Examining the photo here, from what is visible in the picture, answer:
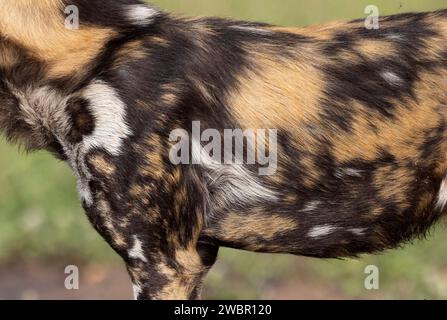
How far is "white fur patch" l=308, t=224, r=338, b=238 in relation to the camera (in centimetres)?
367

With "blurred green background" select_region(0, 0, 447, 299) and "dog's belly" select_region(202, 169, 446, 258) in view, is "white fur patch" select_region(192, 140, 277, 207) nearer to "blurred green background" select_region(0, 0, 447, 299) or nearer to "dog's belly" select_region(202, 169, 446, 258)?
"dog's belly" select_region(202, 169, 446, 258)

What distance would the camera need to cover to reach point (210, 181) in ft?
11.8

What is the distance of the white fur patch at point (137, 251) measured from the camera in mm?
3479

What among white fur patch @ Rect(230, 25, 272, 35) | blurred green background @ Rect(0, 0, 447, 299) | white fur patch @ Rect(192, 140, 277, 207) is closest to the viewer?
white fur patch @ Rect(192, 140, 277, 207)

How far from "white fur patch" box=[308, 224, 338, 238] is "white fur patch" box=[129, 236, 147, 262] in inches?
25.1

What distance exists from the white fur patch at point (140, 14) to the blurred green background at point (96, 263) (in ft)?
7.17

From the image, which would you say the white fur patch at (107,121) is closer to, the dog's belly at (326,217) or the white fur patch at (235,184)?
the white fur patch at (235,184)

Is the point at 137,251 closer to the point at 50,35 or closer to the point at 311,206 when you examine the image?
the point at 311,206

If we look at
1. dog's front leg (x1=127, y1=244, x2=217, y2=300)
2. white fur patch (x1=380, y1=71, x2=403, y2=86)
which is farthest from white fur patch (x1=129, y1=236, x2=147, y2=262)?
white fur patch (x1=380, y1=71, x2=403, y2=86)

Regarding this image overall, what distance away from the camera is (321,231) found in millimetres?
3686

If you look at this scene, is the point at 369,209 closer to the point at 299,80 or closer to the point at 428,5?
the point at 299,80
